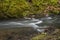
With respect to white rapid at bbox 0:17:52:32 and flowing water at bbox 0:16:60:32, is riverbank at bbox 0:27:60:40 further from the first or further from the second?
flowing water at bbox 0:16:60:32

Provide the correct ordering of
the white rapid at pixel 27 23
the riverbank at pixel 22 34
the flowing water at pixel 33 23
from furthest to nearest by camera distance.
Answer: the white rapid at pixel 27 23
the flowing water at pixel 33 23
the riverbank at pixel 22 34

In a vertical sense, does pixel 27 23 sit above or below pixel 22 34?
below

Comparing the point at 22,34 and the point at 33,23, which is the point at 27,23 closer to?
the point at 33,23

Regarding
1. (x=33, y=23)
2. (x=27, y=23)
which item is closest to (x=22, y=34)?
(x=27, y=23)

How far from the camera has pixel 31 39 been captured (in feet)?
28.5

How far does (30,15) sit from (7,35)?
4.25 m

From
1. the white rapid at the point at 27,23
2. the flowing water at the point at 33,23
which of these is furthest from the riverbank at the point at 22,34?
the flowing water at the point at 33,23

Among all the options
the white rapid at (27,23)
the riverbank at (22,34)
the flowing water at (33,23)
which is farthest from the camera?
the white rapid at (27,23)

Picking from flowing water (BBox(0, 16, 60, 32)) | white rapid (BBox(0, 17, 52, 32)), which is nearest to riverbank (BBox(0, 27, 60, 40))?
white rapid (BBox(0, 17, 52, 32))

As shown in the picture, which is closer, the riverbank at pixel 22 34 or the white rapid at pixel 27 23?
the riverbank at pixel 22 34

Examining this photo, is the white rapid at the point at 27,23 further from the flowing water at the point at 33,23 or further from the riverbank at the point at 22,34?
the riverbank at the point at 22,34

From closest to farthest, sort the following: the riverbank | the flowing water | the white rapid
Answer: the riverbank < the flowing water < the white rapid

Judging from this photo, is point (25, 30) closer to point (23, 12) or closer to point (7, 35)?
point (7, 35)

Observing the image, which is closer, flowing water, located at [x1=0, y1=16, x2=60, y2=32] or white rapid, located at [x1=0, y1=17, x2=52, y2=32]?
flowing water, located at [x1=0, y1=16, x2=60, y2=32]
